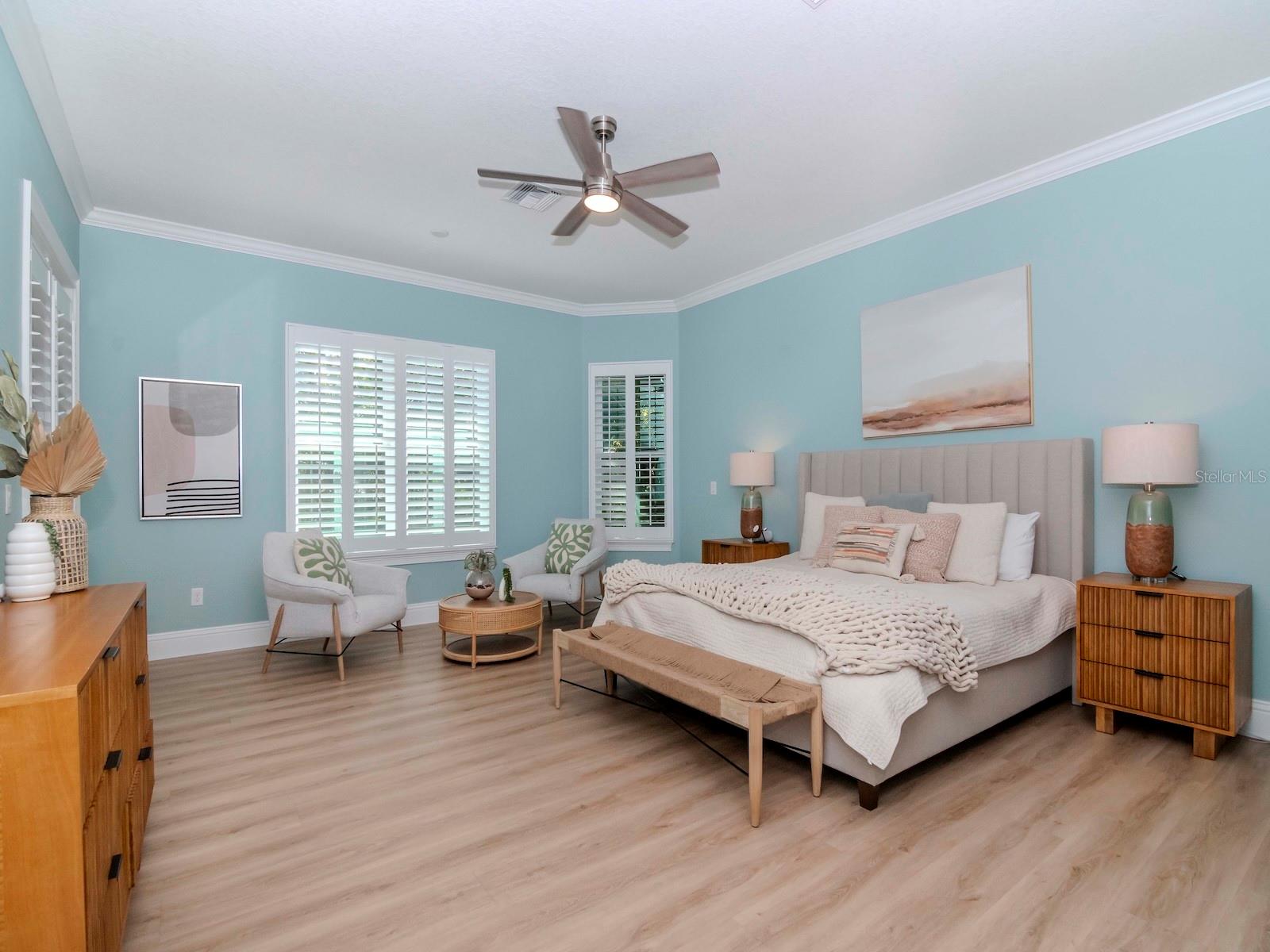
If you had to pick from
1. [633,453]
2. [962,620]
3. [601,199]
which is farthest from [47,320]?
[962,620]

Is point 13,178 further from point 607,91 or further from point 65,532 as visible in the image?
point 607,91

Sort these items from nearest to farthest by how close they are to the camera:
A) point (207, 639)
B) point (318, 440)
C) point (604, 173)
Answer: point (604, 173), point (207, 639), point (318, 440)

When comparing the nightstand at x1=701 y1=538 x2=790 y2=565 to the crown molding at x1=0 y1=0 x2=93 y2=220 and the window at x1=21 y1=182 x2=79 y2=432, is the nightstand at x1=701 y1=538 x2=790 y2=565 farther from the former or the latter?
the crown molding at x1=0 y1=0 x2=93 y2=220

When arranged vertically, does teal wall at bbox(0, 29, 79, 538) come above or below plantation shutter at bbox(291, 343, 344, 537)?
above

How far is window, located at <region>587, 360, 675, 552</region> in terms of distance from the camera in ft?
20.7

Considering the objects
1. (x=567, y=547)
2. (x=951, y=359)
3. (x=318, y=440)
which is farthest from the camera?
(x=567, y=547)

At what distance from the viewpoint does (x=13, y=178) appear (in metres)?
2.62

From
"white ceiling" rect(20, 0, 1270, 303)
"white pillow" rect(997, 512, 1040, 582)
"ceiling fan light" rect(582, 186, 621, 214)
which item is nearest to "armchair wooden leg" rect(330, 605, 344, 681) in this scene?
"white ceiling" rect(20, 0, 1270, 303)

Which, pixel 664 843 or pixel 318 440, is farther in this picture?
pixel 318 440

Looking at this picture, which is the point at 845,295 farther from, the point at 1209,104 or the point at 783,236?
the point at 1209,104

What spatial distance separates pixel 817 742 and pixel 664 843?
669 millimetres

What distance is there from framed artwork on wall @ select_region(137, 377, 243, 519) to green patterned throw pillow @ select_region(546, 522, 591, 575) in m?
2.29

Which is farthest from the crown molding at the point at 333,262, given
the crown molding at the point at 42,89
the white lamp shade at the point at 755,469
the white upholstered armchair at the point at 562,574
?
the white upholstered armchair at the point at 562,574

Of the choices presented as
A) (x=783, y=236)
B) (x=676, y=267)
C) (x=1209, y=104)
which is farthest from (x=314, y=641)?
(x=1209, y=104)
